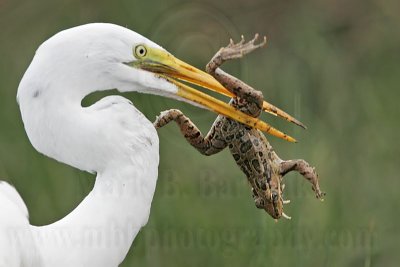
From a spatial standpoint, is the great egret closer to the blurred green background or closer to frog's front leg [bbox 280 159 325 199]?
frog's front leg [bbox 280 159 325 199]

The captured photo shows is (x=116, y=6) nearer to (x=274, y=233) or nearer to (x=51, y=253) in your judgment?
(x=274, y=233)

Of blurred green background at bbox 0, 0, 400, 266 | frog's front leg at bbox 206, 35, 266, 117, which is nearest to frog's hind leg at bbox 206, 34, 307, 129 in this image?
frog's front leg at bbox 206, 35, 266, 117

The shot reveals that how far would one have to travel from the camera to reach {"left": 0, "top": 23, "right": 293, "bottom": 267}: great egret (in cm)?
261

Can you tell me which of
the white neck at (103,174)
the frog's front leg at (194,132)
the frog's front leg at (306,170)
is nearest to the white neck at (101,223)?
the white neck at (103,174)

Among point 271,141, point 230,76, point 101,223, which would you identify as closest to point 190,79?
point 230,76

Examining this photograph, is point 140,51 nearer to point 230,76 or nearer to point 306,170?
point 230,76

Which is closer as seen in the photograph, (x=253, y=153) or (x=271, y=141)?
(x=253, y=153)

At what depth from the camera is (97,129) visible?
2641 mm

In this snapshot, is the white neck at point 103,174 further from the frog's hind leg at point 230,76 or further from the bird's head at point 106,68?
the frog's hind leg at point 230,76

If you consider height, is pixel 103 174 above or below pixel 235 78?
below

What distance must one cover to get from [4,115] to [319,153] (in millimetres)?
933

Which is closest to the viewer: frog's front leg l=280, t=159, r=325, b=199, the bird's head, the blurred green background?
the bird's head

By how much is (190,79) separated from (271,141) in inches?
66.6

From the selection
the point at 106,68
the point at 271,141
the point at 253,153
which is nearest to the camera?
the point at 106,68
